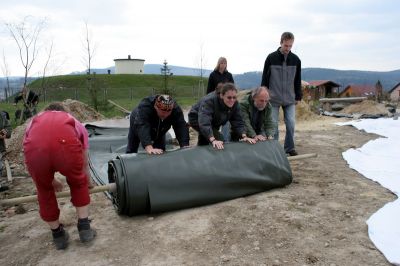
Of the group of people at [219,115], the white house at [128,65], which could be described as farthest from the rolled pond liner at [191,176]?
the white house at [128,65]

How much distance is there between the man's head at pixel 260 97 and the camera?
442 centimetres

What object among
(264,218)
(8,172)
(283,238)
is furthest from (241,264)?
(8,172)

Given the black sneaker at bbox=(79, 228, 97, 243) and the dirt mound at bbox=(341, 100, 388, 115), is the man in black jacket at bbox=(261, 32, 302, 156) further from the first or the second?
the dirt mound at bbox=(341, 100, 388, 115)

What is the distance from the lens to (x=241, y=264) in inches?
106

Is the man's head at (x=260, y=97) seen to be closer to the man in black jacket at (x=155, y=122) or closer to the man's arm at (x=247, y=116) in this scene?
the man's arm at (x=247, y=116)

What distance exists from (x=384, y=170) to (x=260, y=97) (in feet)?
5.73

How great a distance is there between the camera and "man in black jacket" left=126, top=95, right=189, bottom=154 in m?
3.93

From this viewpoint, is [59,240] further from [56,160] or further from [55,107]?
[55,107]

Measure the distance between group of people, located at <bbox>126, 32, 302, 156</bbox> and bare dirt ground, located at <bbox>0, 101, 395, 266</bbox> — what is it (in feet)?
2.30

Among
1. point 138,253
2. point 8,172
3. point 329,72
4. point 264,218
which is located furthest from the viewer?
point 329,72

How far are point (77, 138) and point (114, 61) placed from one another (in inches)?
2096

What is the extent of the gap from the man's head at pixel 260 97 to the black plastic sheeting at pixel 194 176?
0.48m

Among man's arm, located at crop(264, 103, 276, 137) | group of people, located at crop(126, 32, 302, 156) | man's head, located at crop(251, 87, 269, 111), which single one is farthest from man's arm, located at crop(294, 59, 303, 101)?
man's head, located at crop(251, 87, 269, 111)

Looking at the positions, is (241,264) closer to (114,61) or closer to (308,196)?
(308,196)
